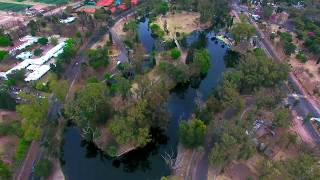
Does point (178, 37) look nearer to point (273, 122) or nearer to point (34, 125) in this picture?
point (273, 122)

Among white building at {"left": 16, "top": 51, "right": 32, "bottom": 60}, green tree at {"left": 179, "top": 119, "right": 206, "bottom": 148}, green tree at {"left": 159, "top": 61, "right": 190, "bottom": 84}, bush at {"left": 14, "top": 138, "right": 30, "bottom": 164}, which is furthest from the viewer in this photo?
white building at {"left": 16, "top": 51, "right": 32, "bottom": 60}

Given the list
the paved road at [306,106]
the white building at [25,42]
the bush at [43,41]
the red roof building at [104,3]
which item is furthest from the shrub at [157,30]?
the paved road at [306,106]

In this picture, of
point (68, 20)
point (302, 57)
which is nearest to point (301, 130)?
point (302, 57)

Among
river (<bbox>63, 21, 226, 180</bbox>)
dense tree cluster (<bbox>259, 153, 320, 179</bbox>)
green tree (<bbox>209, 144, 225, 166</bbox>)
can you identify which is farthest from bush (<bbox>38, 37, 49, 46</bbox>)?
dense tree cluster (<bbox>259, 153, 320, 179</bbox>)

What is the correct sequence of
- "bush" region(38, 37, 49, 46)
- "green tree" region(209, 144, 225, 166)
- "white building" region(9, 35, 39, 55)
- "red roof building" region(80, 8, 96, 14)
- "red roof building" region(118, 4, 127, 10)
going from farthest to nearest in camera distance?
"red roof building" region(118, 4, 127, 10)
"red roof building" region(80, 8, 96, 14)
"bush" region(38, 37, 49, 46)
"white building" region(9, 35, 39, 55)
"green tree" region(209, 144, 225, 166)

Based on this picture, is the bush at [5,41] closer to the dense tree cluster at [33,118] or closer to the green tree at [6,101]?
the green tree at [6,101]

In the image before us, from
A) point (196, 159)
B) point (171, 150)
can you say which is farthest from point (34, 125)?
point (196, 159)

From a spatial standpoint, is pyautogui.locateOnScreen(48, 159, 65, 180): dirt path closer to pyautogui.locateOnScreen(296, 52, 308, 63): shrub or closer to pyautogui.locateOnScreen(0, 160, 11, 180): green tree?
pyautogui.locateOnScreen(0, 160, 11, 180): green tree
